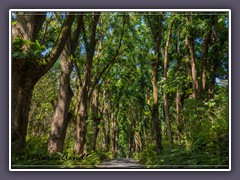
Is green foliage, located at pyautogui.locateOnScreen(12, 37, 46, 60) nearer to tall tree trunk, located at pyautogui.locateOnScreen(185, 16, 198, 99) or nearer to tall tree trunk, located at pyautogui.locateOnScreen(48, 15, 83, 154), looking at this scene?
tall tree trunk, located at pyautogui.locateOnScreen(48, 15, 83, 154)

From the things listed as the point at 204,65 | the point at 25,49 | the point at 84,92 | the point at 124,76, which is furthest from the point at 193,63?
the point at 25,49

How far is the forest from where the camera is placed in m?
5.64

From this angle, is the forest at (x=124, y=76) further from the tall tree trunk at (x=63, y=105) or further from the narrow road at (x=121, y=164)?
the narrow road at (x=121, y=164)

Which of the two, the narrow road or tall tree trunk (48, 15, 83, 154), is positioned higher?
tall tree trunk (48, 15, 83, 154)

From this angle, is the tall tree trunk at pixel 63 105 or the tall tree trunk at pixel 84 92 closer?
the tall tree trunk at pixel 63 105

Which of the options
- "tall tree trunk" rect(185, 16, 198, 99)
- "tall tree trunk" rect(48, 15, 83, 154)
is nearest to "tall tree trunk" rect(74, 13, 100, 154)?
"tall tree trunk" rect(48, 15, 83, 154)

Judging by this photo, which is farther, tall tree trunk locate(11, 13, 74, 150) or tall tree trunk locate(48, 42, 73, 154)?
tall tree trunk locate(48, 42, 73, 154)

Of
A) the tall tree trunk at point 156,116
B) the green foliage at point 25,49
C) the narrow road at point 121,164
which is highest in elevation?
the green foliage at point 25,49

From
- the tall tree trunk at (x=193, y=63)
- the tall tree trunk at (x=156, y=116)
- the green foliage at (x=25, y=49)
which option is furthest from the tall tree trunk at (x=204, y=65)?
the green foliage at (x=25, y=49)

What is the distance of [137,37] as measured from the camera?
11039mm

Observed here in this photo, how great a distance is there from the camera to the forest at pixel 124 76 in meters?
5.64
